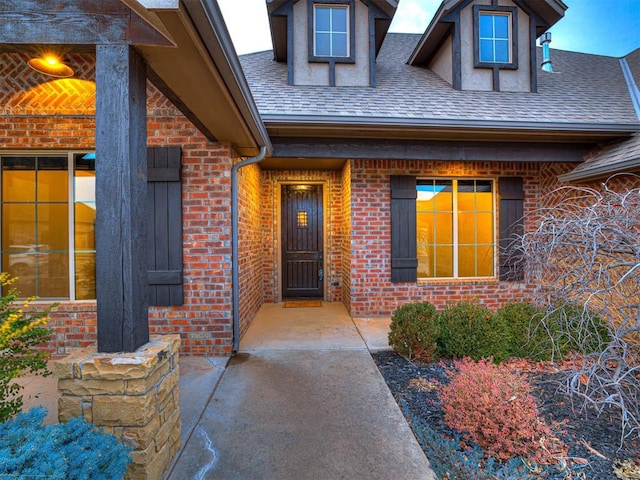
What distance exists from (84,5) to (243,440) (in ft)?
8.79

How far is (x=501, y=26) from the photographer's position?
5254 mm

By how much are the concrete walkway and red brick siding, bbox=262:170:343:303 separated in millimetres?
2240

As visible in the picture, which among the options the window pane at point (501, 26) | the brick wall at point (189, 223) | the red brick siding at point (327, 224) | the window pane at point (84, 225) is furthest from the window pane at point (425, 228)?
the window pane at point (84, 225)

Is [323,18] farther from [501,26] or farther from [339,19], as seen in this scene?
[501,26]

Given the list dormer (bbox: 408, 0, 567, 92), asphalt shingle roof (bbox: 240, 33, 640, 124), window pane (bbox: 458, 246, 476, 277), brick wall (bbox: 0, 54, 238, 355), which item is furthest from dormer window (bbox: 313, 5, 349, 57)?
window pane (bbox: 458, 246, 476, 277)

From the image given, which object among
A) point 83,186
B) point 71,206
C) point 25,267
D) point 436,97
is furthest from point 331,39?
point 25,267

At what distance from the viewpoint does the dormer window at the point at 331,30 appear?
5.06 metres

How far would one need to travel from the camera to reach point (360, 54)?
5.07 meters

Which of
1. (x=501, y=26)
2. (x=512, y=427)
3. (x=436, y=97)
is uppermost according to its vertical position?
(x=501, y=26)

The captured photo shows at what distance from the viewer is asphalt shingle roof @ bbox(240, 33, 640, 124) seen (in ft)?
Result: 13.5

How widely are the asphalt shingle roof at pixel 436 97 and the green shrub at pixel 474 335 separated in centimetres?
242

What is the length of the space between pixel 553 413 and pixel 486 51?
5400 millimetres

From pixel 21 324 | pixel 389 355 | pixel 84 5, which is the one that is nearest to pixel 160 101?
pixel 84 5

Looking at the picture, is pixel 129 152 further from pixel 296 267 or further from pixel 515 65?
pixel 515 65
